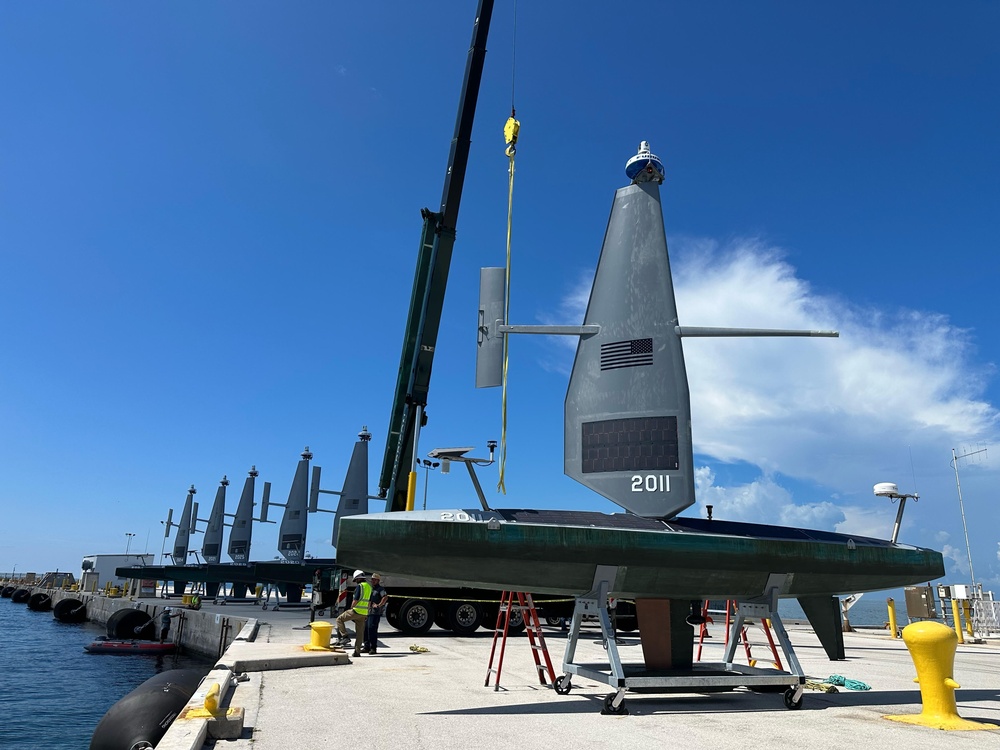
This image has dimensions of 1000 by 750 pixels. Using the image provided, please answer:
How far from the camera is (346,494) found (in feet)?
120

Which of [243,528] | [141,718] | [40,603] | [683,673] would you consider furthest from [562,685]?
[40,603]

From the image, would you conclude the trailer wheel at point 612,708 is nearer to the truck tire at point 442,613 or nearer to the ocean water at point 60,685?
the ocean water at point 60,685

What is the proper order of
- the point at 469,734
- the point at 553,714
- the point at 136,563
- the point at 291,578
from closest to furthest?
the point at 469,734, the point at 553,714, the point at 291,578, the point at 136,563

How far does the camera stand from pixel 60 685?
20344 mm

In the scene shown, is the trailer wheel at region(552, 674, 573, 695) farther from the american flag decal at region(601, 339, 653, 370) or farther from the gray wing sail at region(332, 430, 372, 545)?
the gray wing sail at region(332, 430, 372, 545)

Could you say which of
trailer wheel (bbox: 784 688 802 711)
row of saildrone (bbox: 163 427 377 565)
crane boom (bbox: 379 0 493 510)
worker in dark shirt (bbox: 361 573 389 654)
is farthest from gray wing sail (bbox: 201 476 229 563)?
Result: trailer wheel (bbox: 784 688 802 711)

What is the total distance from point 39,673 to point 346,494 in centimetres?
1626

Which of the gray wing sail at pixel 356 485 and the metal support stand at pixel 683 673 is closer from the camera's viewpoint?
the metal support stand at pixel 683 673

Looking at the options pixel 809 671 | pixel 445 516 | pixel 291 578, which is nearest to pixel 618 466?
pixel 445 516

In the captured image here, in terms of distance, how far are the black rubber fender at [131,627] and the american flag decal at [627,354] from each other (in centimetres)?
2968

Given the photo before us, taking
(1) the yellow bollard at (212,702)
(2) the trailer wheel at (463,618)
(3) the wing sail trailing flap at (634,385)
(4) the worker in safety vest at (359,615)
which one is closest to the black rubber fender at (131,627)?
(2) the trailer wheel at (463,618)

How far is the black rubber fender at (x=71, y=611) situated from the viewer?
47.2 m

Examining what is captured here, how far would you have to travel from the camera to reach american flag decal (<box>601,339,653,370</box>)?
9766 mm

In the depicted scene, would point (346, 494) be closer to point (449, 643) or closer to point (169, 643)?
point (169, 643)
